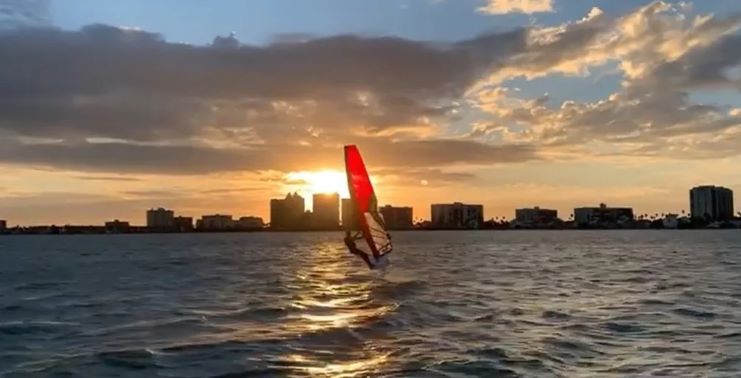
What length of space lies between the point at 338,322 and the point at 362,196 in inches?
320

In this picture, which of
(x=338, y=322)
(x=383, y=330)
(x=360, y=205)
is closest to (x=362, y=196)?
(x=360, y=205)

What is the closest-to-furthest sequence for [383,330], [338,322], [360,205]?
[383,330]
[338,322]
[360,205]

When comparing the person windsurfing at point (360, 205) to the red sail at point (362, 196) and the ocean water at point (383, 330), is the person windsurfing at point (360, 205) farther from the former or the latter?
the ocean water at point (383, 330)

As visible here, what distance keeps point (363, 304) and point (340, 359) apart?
43.8 feet

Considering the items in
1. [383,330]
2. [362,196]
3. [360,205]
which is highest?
[362,196]

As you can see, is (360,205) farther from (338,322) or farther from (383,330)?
(383,330)

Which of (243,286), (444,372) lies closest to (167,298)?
(243,286)

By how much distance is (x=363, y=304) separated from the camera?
1289 inches

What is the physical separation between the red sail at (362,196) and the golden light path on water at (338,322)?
9.54ft

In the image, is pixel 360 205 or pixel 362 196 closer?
pixel 360 205

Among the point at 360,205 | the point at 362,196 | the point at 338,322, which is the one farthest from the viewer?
the point at 362,196

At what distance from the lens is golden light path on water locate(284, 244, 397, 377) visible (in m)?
18.5

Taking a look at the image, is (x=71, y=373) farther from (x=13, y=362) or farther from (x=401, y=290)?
(x=401, y=290)

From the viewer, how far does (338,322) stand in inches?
1040
